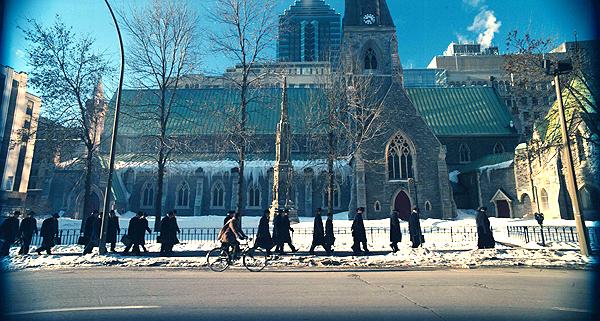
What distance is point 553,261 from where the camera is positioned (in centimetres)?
1051

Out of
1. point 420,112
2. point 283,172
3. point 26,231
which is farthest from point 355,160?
point 26,231

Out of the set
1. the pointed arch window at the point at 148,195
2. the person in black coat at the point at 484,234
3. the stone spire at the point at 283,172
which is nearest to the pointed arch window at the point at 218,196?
the pointed arch window at the point at 148,195

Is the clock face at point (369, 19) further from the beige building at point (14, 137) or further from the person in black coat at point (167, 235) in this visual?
the person in black coat at point (167, 235)

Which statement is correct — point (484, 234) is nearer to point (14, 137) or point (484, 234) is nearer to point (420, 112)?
point (420, 112)

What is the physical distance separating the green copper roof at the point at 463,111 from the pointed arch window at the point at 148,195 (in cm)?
3039

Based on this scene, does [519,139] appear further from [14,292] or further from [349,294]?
[14,292]

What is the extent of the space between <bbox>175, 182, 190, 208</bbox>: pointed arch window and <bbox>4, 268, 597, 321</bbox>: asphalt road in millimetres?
24585

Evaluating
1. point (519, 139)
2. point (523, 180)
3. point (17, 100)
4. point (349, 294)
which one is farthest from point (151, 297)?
point (519, 139)

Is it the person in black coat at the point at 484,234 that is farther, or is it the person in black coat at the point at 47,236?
the person in black coat at the point at 484,234

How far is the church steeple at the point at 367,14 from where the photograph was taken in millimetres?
38166

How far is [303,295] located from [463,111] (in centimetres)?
3695

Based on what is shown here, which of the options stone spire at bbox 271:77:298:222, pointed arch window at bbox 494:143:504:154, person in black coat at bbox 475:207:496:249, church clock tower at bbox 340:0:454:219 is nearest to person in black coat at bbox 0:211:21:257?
stone spire at bbox 271:77:298:222

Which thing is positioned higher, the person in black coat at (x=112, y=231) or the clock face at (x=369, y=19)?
the clock face at (x=369, y=19)

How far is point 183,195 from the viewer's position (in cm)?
3375
